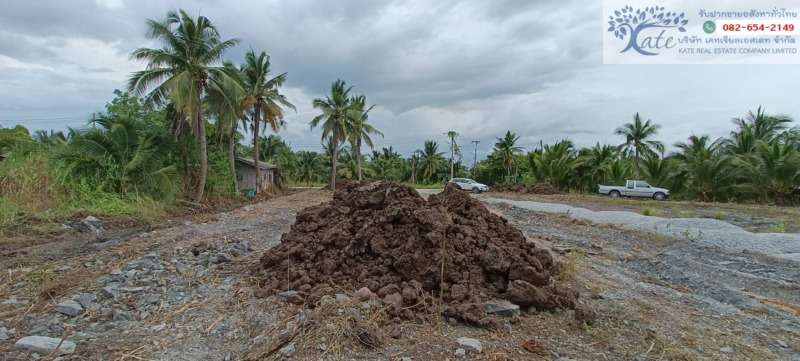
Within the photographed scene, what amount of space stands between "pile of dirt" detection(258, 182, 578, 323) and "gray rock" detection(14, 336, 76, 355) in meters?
1.51

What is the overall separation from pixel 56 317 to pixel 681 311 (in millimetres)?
5823

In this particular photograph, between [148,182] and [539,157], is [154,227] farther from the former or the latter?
[539,157]

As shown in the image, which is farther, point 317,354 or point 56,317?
point 56,317

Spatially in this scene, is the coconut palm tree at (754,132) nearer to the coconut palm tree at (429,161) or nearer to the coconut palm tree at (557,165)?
the coconut palm tree at (557,165)

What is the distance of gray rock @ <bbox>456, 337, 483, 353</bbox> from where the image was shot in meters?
2.78

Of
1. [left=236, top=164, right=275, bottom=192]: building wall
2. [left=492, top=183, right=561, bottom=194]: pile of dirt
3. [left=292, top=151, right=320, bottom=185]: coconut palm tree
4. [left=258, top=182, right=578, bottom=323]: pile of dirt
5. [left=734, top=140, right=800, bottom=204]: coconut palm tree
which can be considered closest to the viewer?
[left=258, top=182, right=578, bottom=323]: pile of dirt

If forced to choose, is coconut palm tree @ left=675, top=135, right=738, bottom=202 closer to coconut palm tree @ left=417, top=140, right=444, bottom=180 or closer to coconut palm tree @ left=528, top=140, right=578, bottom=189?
coconut palm tree @ left=528, top=140, right=578, bottom=189

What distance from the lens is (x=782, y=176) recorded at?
18.9 meters

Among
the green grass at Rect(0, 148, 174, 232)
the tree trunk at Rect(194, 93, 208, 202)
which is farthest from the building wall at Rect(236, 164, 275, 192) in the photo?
the green grass at Rect(0, 148, 174, 232)

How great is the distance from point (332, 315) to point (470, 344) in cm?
110

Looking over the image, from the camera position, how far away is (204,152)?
595 inches

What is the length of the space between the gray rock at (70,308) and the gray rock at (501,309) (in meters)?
3.60

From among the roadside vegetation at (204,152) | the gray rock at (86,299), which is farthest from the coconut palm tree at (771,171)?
the gray rock at (86,299)

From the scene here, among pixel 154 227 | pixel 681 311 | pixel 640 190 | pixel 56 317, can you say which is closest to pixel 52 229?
pixel 154 227
